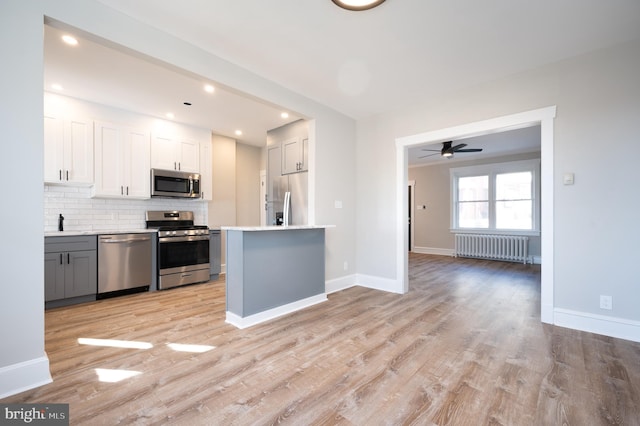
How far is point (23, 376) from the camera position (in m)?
1.74

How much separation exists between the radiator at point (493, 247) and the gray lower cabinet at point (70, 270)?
26.0 ft

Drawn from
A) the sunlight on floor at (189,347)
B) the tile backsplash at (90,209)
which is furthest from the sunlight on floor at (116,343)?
the tile backsplash at (90,209)

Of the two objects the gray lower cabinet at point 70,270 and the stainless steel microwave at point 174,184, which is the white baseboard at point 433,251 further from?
the gray lower cabinet at point 70,270

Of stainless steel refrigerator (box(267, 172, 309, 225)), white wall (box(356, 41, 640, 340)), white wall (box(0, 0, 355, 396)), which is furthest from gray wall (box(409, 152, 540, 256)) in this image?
white wall (box(0, 0, 355, 396))

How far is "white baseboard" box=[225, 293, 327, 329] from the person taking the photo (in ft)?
9.21

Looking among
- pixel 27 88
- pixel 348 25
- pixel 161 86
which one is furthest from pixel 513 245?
pixel 27 88

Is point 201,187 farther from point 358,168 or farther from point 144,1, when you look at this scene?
point 144,1

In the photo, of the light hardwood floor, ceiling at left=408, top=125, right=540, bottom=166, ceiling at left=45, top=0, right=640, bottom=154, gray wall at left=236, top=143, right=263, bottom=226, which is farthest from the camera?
gray wall at left=236, top=143, right=263, bottom=226

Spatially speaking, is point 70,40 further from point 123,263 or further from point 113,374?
point 113,374

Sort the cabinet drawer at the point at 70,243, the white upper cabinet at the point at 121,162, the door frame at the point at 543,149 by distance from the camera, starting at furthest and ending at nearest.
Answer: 1. the white upper cabinet at the point at 121,162
2. the cabinet drawer at the point at 70,243
3. the door frame at the point at 543,149

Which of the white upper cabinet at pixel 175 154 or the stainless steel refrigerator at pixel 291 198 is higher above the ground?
the white upper cabinet at pixel 175 154

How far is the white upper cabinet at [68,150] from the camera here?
3600 mm

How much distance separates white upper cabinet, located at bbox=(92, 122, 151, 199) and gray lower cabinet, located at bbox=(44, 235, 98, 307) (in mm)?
854

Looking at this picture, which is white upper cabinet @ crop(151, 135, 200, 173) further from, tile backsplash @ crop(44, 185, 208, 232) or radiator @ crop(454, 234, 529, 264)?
radiator @ crop(454, 234, 529, 264)
